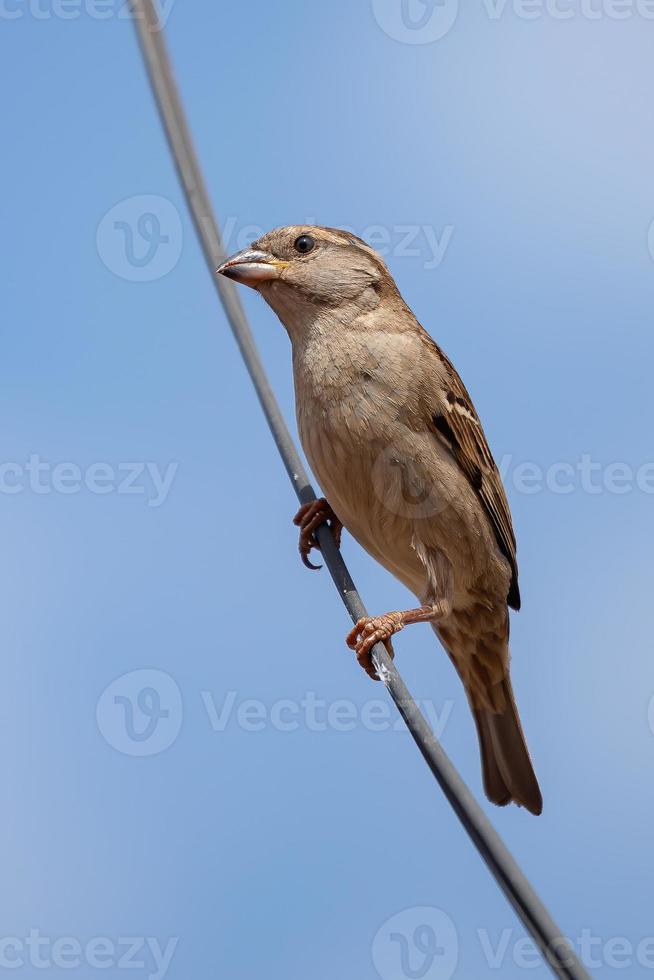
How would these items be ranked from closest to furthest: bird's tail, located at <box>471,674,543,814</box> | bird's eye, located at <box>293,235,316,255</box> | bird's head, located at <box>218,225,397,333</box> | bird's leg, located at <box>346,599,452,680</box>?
1. bird's leg, located at <box>346,599,452,680</box>
2. bird's head, located at <box>218,225,397,333</box>
3. bird's eye, located at <box>293,235,316,255</box>
4. bird's tail, located at <box>471,674,543,814</box>

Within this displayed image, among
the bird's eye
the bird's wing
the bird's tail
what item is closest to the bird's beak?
the bird's eye

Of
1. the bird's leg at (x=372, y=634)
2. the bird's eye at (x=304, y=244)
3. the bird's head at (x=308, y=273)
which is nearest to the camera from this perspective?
the bird's leg at (x=372, y=634)

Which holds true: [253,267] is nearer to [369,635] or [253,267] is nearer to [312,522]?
[312,522]

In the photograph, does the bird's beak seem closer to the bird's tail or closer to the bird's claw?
the bird's claw

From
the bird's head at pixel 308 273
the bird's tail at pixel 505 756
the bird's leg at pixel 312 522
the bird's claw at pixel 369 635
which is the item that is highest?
the bird's head at pixel 308 273

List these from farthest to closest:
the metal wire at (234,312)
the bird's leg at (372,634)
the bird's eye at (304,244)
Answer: the bird's eye at (304,244) → the bird's leg at (372,634) → the metal wire at (234,312)

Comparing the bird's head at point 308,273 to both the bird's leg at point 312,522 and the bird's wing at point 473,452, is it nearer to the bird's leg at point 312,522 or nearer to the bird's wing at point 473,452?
the bird's wing at point 473,452

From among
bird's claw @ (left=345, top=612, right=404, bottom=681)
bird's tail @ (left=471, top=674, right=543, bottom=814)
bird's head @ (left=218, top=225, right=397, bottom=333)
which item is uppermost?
bird's head @ (left=218, top=225, right=397, bottom=333)

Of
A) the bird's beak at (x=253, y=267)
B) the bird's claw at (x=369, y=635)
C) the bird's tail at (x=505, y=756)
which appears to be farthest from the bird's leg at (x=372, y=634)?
the bird's beak at (x=253, y=267)

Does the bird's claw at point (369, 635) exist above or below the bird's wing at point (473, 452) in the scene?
below
